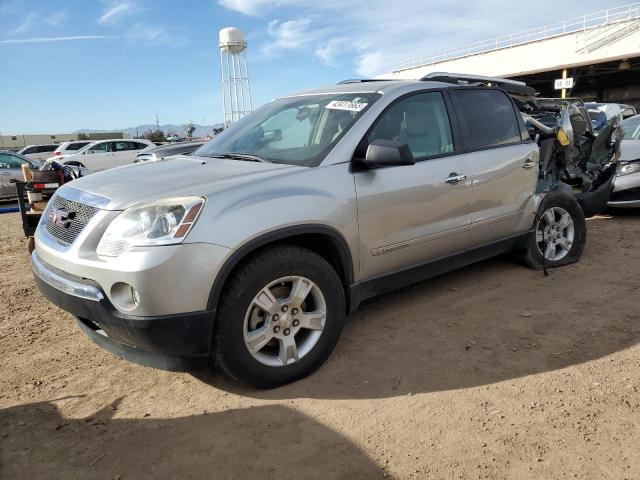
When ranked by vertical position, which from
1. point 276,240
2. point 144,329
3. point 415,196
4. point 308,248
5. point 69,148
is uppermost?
point 69,148

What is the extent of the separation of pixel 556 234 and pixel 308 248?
311 cm

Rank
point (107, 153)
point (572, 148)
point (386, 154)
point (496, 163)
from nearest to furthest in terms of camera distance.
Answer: point (386, 154)
point (496, 163)
point (572, 148)
point (107, 153)

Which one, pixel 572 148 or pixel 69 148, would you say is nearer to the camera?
pixel 572 148

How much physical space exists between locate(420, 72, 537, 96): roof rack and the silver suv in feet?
0.38

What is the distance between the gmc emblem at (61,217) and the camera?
9.94ft

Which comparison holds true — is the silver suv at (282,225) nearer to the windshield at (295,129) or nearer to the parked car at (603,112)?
the windshield at (295,129)

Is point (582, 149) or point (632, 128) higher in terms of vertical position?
point (632, 128)

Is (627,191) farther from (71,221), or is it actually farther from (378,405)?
(71,221)

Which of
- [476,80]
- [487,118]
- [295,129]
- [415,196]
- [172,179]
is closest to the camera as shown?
[172,179]

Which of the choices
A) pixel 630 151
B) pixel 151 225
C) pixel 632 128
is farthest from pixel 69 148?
pixel 151 225

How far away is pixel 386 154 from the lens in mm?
3186

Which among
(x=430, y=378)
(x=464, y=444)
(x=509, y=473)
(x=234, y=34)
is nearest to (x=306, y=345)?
Answer: (x=430, y=378)

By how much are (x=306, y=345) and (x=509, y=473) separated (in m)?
1.33

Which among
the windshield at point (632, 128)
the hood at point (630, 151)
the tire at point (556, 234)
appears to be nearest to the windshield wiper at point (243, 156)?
the tire at point (556, 234)
